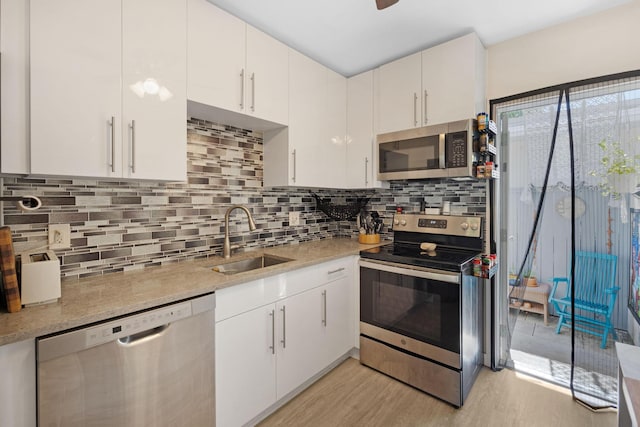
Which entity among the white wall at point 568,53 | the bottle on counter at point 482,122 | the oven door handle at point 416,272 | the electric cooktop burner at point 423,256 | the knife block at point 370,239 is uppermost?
the white wall at point 568,53

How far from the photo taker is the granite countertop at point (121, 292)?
3.11 ft

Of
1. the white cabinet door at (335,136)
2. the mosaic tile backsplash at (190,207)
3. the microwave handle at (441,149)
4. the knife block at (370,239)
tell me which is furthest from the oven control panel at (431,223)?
the white cabinet door at (335,136)

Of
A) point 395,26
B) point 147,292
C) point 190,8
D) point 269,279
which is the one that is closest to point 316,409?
point 269,279

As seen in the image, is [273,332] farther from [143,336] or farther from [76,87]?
[76,87]

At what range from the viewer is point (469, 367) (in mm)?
1907

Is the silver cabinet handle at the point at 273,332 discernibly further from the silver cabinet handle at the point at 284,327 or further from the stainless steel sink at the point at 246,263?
the stainless steel sink at the point at 246,263

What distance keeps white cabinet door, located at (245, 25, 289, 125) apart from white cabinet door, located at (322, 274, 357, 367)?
1.28 meters

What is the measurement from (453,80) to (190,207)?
2.03m

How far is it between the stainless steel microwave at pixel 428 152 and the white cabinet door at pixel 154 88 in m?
1.55

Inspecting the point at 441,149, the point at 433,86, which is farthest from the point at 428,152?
the point at 433,86

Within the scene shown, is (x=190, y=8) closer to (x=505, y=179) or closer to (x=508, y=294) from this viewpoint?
(x=505, y=179)

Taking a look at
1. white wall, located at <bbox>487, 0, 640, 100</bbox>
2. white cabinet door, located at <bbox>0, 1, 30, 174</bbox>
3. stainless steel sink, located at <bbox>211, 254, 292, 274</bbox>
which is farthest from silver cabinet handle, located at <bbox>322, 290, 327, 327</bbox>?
white wall, located at <bbox>487, 0, 640, 100</bbox>

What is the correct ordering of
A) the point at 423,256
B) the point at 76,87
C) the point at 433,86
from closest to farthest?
the point at 76,87
the point at 423,256
the point at 433,86

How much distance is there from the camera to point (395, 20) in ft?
6.18
